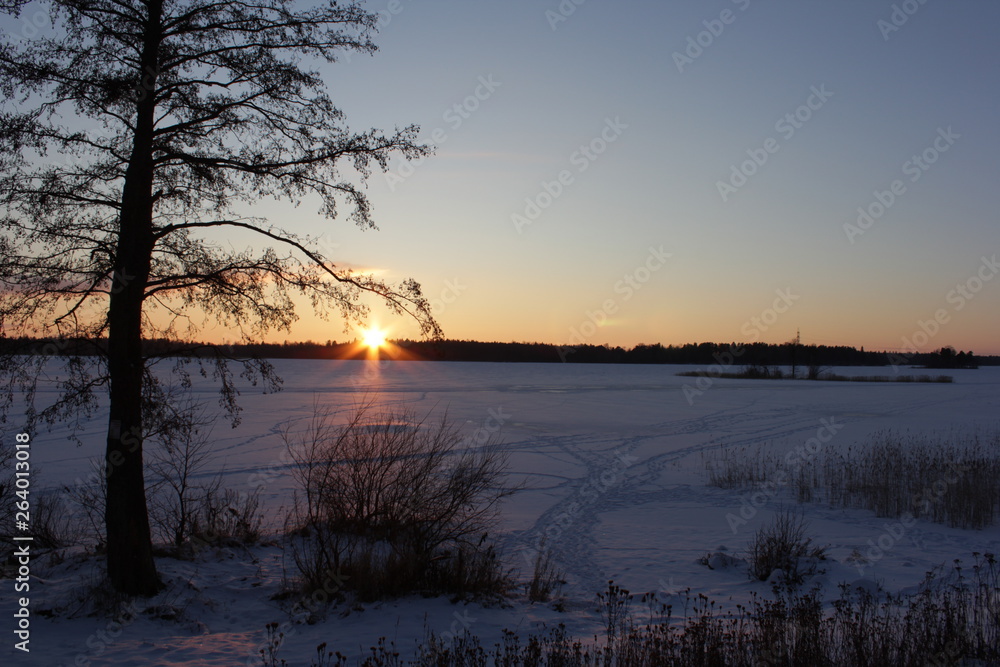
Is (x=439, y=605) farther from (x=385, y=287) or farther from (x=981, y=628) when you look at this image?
→ (x=981, y=628)

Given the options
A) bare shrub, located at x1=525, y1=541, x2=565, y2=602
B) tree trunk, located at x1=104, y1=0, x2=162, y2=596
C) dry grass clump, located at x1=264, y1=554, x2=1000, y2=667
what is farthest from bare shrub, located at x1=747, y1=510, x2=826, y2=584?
tree trunk, located at x1=104, y1=0, x2=162, y2=596

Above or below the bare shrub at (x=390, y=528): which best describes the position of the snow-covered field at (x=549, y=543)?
below

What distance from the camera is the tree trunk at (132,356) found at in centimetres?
719

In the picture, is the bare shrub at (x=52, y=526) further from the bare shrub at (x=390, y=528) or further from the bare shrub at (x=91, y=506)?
the bare shrub at (x=390, y=528)

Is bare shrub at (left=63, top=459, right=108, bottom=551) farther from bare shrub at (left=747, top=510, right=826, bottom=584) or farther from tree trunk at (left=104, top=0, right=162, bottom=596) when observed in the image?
bare shrub at (left=747, top=510, right=826, bottom=584)

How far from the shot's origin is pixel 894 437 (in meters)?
24.4

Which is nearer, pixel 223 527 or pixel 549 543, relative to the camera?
pixel 223 527

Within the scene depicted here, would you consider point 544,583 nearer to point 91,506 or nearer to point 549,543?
point 549,543

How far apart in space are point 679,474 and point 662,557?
7.62 m

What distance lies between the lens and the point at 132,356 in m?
7.26

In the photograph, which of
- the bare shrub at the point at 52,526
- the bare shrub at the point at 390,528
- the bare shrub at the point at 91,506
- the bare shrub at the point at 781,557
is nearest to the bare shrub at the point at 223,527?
the bare shrub at the point at 390,528

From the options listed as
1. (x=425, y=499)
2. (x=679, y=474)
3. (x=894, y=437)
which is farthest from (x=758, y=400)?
(x=425, y=499)

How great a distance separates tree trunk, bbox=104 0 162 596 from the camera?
719 centimetres

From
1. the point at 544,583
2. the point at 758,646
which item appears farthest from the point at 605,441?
the point at 758,646
